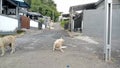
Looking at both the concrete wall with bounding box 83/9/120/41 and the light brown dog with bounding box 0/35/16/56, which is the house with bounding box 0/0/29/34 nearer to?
the concrete wall with bounding box 83/9/120/41

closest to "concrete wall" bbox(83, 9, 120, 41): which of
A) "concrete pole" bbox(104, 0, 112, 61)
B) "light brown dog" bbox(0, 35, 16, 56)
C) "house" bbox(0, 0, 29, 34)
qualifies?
"house" bbox(0, 0, 29, 34)

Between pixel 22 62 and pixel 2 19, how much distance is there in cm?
1481

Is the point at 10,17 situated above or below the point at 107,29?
above

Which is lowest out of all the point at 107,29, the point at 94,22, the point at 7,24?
the point at 107,29

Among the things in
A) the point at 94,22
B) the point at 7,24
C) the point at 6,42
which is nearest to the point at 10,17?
the point at 7,24

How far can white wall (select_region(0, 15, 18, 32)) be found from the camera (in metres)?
24.8

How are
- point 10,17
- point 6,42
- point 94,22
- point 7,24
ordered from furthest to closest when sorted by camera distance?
1. point 10,17
2. point 94,22
3. point 7,24
4. point 6,42

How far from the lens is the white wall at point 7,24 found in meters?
24.8

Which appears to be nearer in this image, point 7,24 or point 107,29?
point 107,29

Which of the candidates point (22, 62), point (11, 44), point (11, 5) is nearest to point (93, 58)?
point (22, 62)

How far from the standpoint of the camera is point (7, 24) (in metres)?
26.2

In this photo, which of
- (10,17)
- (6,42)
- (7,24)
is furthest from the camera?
(10,17)

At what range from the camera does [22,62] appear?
35.3ft

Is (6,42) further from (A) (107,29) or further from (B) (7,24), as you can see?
(B) (7,24)
